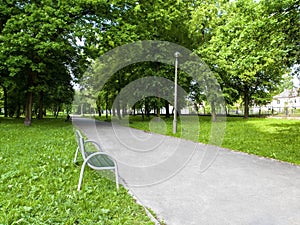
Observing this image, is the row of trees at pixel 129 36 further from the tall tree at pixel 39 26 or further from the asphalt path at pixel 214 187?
the asphalt path at pixel 214 187

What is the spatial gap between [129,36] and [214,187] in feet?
36.8

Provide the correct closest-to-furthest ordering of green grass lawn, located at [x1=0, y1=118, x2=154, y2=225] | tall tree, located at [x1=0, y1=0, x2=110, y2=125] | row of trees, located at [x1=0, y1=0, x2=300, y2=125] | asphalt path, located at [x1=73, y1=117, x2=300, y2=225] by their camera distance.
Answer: green grass lawn, located at [x1=0, y1=118, x2=154, y2=225], asphalt path, located at [x1=73, y1=117, x2=300, y2=225], row of trees, located at [x1=0, y1=0, x2=300, y2=125], tall tree, located at [x1=0, y1=0, x2=110, y2=125]

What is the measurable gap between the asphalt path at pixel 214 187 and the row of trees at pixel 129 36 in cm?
450

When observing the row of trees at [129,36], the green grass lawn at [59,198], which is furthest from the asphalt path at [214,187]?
the row of trees at [129,36]

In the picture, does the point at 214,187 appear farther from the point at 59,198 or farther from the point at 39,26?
the point at 39,26

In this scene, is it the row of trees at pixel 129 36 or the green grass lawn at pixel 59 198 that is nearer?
the green grass lawn at pixel 59 198

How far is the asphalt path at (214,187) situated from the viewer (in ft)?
9.96

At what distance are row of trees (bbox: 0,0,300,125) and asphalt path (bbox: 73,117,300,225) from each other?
4.50 metres

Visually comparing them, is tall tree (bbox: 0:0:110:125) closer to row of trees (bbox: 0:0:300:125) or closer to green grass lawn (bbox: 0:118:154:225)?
row of trees (bbox: 0:0:300:125)

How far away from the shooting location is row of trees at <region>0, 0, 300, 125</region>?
28.5 feet

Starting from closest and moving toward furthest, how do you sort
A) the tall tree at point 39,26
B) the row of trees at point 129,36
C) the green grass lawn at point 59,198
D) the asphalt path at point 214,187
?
the green grass lawn at point 59,198 → the asphalt path at point 214,187 → the row of trees at point 129,36 → the tall tree at point 39,26

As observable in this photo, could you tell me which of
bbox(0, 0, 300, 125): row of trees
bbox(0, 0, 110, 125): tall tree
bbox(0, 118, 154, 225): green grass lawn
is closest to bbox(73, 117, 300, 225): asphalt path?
bbox(0, 118, 154, 225): green grass lawn

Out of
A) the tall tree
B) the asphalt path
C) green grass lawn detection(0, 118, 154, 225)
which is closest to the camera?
green grass lawn detection(0, 118, 154, 225)

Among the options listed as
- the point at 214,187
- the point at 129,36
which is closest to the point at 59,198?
the point at 214,187
